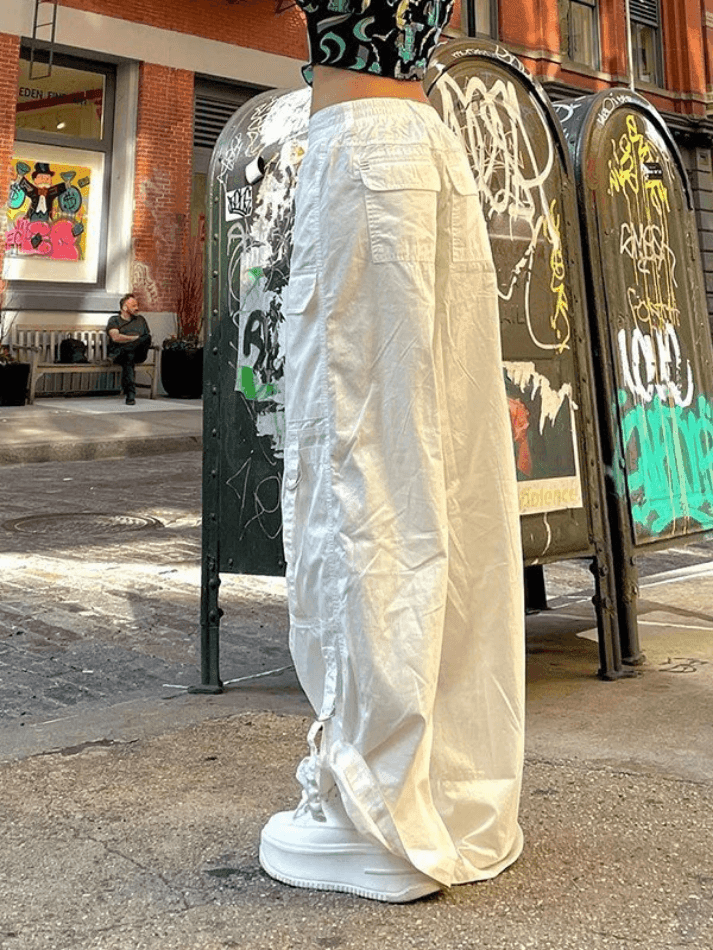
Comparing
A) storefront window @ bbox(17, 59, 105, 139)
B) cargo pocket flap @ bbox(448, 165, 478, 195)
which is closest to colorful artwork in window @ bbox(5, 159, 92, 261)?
storefront window @ bbox(17, 59, 105, 139)

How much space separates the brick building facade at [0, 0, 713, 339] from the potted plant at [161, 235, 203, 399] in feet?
0.67

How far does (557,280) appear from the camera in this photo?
424 centimetres

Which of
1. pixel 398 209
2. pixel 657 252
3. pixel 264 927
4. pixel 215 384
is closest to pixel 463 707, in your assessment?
pixel 264 927

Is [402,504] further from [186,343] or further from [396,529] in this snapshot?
[186,343]

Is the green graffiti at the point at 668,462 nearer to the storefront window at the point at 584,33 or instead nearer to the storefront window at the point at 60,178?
the storefront window at the point at 60,178

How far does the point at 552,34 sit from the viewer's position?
76.5 ft

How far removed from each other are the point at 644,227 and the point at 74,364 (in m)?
13.2

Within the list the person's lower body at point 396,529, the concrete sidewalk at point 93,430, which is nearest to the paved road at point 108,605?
the person's lower body at point 396,529

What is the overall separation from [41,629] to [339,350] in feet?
10.5

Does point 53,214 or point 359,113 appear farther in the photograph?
point 53,214

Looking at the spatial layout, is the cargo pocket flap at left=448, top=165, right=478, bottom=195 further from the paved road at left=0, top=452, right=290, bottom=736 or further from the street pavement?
the paved road at left=0, top=452, right=290, bottom=736

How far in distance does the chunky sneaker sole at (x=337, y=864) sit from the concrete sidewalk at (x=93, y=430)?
31.7 feet

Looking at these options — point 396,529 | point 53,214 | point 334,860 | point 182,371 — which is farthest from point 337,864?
point 53,214

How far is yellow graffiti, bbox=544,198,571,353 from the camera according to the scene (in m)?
4.22
